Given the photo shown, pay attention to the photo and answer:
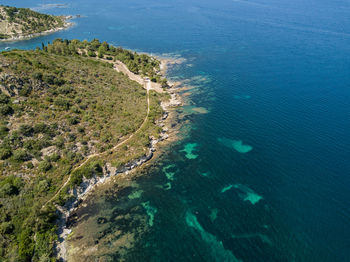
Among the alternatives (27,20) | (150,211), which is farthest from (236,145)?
(27,20)

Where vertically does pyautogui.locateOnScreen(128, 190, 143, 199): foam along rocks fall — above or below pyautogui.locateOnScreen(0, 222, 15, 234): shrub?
below

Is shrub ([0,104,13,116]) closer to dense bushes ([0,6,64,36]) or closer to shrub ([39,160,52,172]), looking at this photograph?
shrub ([39,160,52,172])

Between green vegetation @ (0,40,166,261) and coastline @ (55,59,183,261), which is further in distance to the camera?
coastline @ (55,59,183,261)

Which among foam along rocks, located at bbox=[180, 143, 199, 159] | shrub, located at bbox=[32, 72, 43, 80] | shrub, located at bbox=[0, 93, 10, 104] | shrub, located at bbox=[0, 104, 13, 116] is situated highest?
shrub, located at bbox=[32, 72, 43, 80]

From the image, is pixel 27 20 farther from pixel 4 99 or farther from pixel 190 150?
pixel 190 150

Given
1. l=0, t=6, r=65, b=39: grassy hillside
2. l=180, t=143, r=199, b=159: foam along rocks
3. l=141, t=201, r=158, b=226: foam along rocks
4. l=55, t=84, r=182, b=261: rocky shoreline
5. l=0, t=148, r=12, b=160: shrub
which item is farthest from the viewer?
l=0, t=6, r=65, b=39: grassy hillside

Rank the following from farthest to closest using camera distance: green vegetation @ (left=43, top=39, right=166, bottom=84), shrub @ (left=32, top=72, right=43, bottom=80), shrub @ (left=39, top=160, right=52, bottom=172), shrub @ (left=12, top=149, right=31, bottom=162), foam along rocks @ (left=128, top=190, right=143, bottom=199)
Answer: green vegetation @ (left=43, top=39, right=166, bottom=84) → shrub @ (left=32, top=72, right=43, bottom=80) → foam along rocks @ (left=128, top=190, right=143, bottom=199) → shrub @ (left=39, top=160, right=52, bottom=172) → shrub @ (left=12, top=149, right=31, bottom=162)

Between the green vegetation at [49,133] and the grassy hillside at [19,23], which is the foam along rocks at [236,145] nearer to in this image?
the green vegetation at [49,133]

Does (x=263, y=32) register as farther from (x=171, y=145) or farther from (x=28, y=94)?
(x=28, y=94)

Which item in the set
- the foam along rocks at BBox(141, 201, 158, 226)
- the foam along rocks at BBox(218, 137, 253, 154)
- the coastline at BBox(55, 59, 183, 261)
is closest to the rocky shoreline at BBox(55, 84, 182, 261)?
the coastline at BBox(55, 59, 183, 261)
